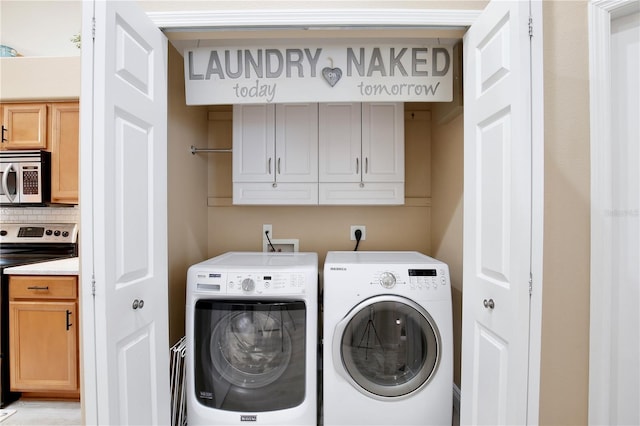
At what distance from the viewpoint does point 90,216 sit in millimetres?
1205

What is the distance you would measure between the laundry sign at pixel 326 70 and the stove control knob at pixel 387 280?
936 mm

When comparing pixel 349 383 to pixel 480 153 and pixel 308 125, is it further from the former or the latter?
pixel 308 125

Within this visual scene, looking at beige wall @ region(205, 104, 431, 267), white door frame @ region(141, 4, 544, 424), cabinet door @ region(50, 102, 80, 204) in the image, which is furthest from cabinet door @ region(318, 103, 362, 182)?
cabinet door @ region(50, 102, 80, 204)

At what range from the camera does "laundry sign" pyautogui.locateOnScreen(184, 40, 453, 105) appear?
1826mm

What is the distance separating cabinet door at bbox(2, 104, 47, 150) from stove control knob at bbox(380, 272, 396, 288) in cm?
278

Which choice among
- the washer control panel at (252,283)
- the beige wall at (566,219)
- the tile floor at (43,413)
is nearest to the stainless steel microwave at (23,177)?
the tile floor at (43,413)

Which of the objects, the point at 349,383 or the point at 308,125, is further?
the point at 308,125

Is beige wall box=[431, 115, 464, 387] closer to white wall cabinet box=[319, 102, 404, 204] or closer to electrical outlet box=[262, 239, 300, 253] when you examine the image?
white wall cabinet box=[319, 102, 404, 204]

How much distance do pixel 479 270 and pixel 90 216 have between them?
153cm

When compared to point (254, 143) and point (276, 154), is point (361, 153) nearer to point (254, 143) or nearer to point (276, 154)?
point (276, 154)

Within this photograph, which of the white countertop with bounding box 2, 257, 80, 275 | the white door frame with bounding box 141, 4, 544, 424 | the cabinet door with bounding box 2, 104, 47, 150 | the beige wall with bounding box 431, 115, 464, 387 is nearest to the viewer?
the white door frame with bounding box 141, 4, 544, 424

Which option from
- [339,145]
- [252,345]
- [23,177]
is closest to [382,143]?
[339,145]

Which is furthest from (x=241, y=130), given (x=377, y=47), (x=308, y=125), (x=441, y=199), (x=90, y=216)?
(x=441, y=199)

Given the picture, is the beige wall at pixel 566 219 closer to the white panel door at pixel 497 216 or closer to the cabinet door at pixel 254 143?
the white panel door at pixel 497 216
